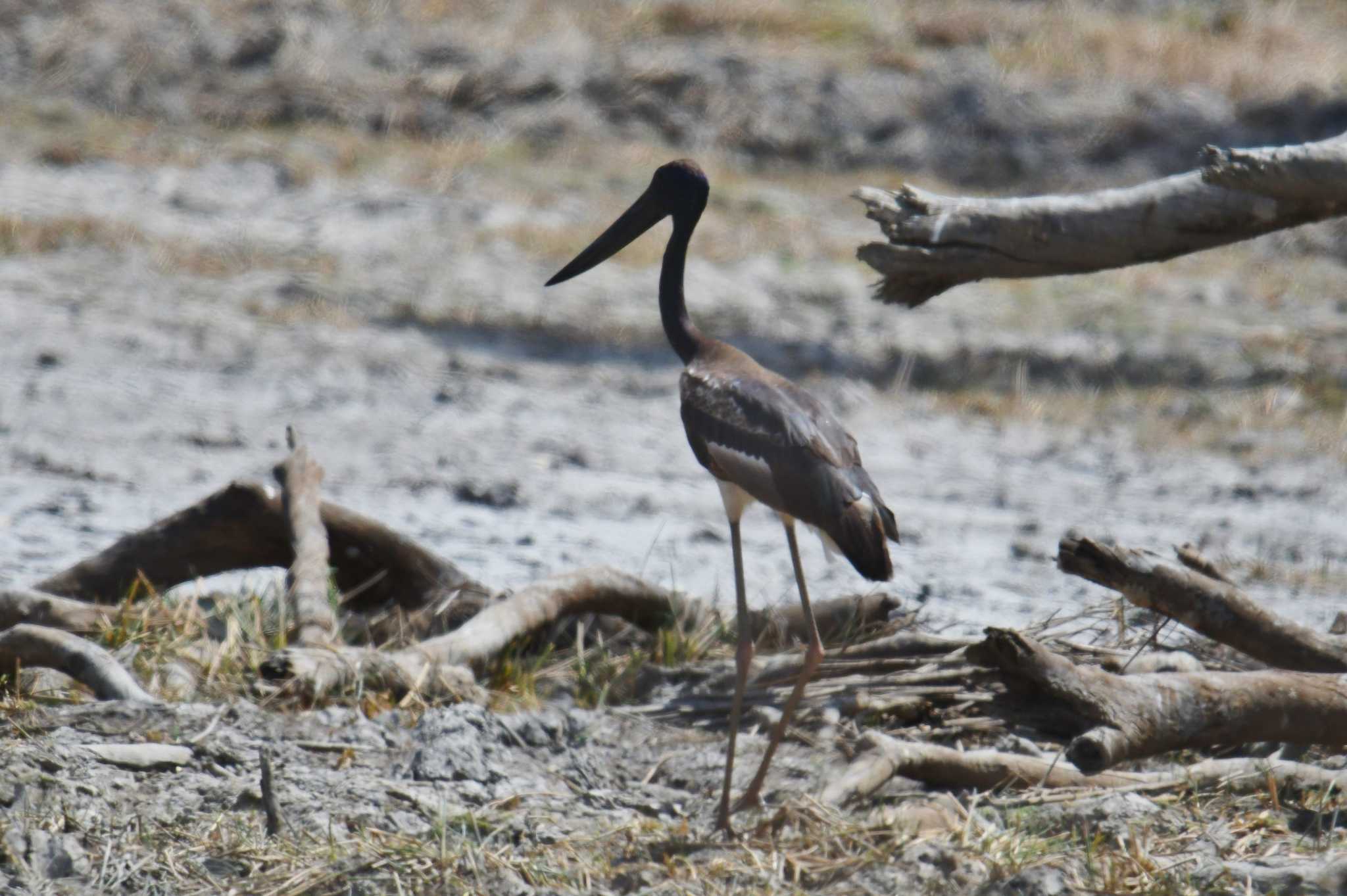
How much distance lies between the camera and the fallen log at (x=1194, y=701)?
11.9 ft

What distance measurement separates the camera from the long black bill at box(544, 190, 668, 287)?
453 centimetres

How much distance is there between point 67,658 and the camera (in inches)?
159

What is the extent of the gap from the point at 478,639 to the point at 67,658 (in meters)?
1.06

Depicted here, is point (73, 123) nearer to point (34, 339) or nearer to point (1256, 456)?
point (34, 339)

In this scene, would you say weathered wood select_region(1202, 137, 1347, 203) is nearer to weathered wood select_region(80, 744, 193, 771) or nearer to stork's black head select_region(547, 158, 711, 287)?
stork's black head select_region(547, 158, 711, 287)

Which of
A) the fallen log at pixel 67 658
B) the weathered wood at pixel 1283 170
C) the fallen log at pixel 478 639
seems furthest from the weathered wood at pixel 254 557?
the weathered wood at pixel 1283 170

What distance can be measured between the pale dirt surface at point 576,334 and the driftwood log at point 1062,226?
626 millimetres

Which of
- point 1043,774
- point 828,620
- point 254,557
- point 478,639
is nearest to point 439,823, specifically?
point 478,639

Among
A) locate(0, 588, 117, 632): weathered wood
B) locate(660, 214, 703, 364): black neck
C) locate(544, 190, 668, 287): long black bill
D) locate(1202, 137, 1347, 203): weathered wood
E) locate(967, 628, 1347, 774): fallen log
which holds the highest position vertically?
locate(1202, 137, 1347, 203): weathered wood

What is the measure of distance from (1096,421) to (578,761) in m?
4.86

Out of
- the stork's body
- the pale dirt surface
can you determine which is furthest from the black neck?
the pale dirt surface

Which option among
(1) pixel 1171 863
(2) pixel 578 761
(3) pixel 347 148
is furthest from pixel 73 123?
(1) pixel 1171 863

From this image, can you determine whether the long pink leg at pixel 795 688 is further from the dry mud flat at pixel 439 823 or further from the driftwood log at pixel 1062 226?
the driftwood log at pixel 1062 226

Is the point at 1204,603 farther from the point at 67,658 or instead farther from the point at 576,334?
the point at 576,334
